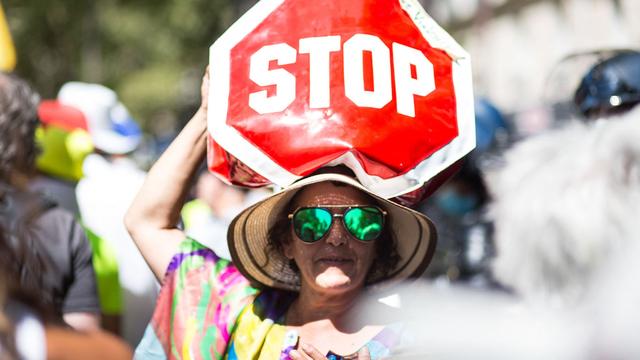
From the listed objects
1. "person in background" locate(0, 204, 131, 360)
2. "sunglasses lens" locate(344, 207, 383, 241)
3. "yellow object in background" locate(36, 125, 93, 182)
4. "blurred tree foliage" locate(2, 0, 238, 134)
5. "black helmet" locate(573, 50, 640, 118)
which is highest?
"blurred tree foliage" locate(2, 0, 238, 134)

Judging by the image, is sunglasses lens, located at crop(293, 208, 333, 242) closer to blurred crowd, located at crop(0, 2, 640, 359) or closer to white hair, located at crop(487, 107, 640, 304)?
blurred crowd, located at crop(0, 2, 640, 359)

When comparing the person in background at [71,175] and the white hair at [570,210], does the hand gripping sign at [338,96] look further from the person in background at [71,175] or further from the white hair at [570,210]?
the person in background at [71,175]

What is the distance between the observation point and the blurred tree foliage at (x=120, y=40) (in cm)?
2270

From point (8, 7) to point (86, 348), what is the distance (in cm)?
2141

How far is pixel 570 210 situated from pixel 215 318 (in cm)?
95

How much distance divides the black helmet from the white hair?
66 cm

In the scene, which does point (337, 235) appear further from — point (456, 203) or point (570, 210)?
point (456, 203)

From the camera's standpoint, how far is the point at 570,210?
2170 millimetres

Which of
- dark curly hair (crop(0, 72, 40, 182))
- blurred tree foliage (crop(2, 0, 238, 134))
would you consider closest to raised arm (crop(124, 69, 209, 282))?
dark curly hair (crop(0, 72, 40, 182))

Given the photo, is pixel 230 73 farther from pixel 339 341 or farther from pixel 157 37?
pixel 157 37

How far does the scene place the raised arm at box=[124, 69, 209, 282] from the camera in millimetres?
2670

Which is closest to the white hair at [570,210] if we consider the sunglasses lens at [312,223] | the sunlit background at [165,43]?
the sunglasses lens at [312,223]

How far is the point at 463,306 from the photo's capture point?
2.18 metres

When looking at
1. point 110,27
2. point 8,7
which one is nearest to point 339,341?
point 8,7
